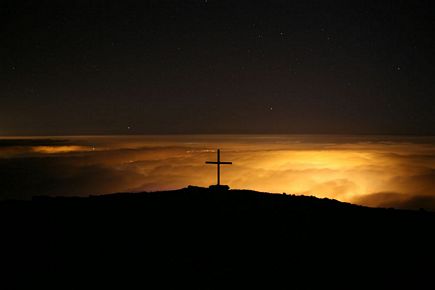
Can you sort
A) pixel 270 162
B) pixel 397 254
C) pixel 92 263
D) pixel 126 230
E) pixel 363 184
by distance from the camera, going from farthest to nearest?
pixel 270 162, pixel 363 184, pixel 126 230, pixel 397 254, pixel 92 263

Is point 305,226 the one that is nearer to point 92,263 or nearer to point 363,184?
point 92,263

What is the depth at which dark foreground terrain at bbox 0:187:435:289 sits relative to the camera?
941 centimetres

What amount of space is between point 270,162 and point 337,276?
6734 inches

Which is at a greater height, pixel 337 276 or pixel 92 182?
pixel 337 276

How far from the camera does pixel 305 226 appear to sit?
562 inches

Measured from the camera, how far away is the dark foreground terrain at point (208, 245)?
30.9 ft

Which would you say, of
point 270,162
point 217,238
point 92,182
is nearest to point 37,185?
point 92,182

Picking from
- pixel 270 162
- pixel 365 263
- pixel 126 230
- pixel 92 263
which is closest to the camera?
pixel 92 263

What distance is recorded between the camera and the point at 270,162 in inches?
7052

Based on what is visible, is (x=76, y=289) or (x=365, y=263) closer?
(x=76, y=289)

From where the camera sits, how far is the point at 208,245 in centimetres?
1169

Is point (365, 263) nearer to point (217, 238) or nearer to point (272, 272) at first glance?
point (272, 272)

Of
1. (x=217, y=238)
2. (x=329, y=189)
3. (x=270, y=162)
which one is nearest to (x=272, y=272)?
(x=217, y=238)

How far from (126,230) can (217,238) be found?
139 inches
